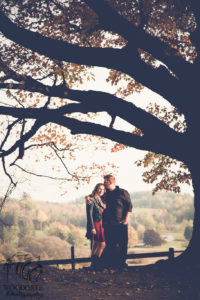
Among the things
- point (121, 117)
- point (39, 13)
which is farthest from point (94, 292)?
point (39, 13)

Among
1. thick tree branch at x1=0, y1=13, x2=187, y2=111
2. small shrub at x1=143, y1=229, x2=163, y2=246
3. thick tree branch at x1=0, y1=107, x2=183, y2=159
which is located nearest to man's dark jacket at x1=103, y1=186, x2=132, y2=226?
thick tree branch at x1=0, y1=107, x2=183, y2=159

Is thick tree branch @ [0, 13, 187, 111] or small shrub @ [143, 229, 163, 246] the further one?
small shrub @ [143, 229, 163, 246]

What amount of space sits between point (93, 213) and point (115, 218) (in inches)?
24.3

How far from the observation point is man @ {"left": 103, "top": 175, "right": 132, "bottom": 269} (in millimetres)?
8609

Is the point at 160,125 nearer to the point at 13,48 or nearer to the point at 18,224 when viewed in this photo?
the point at 13,48

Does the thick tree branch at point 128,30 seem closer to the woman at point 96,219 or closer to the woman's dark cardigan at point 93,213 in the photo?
the woman at point 96,219

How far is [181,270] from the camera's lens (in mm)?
8516

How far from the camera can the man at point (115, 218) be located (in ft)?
28.2

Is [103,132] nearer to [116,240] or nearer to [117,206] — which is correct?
[117,206]
